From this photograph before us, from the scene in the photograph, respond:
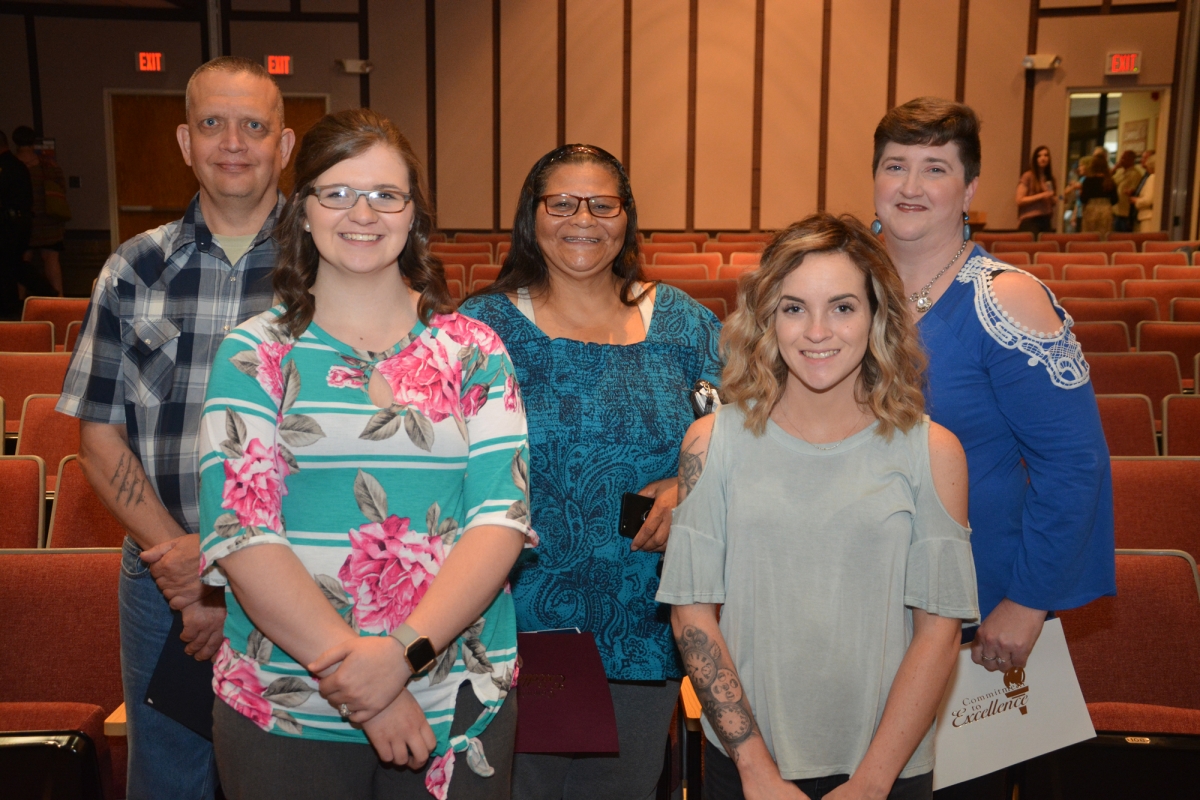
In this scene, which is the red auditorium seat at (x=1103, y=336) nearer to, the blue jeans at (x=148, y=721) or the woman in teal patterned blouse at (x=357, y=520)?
the woman in teal patterned blouse at (x=357, y=520)

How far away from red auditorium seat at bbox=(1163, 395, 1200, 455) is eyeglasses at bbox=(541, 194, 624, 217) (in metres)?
2.35

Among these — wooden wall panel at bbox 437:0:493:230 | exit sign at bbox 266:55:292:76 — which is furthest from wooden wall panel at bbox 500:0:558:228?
exit sign at bbox 266:55:292:76

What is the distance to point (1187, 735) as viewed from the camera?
151cm

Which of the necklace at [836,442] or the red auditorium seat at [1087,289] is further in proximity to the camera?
the red auditorium seat at [1087,289]

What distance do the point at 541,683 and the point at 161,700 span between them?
2.25ft

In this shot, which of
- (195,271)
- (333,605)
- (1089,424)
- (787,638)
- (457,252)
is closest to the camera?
(333,605)

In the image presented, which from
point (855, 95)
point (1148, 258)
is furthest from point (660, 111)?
point (1148, 258)

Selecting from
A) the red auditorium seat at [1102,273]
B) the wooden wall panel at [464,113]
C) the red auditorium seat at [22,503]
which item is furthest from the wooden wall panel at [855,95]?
the red auditorium seat at [22,503]

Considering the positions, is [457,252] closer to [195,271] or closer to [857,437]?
[195,271]

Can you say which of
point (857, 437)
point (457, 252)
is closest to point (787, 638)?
point (857, 437)

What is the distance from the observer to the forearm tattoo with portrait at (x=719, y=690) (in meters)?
A: 1.40

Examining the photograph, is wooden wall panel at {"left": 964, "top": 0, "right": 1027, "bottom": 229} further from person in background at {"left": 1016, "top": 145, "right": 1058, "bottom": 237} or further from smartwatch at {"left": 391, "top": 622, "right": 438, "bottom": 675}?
smartwatch at {"left": 391, "top": 622, "right": 438, "bottom": 675}

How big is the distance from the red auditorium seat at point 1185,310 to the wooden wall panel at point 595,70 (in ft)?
23.5

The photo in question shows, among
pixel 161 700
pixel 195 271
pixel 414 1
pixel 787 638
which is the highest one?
pixel 414 1
